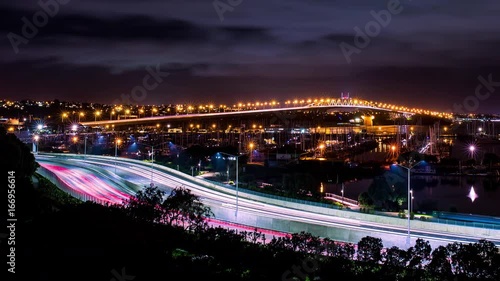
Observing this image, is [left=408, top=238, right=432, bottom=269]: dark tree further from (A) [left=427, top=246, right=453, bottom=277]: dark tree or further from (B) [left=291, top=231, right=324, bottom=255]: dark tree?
(B) [left=291, top=231, right=324, bottom=255]: dark tree

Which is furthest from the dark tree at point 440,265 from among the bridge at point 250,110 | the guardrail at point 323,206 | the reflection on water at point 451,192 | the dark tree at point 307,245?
the bridge at point 250,110

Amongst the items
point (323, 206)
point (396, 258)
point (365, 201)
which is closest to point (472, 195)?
point (365, 201)

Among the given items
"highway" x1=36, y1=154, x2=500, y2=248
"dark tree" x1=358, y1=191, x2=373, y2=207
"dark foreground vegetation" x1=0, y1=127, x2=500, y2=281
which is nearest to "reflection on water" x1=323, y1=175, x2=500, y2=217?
"dark tree" x1=358, y1=191, x2=373, y2=207

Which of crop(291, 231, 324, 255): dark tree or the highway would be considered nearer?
crop(291, 231, 324, 255): dark tree

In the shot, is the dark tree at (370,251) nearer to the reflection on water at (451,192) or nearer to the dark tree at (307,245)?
the dark tree at (307,245)

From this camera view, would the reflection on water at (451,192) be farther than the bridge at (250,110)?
No

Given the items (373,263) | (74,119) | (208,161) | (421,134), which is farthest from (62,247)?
(421,134)

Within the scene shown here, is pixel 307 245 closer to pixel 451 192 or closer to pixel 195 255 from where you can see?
pixel 195 255
